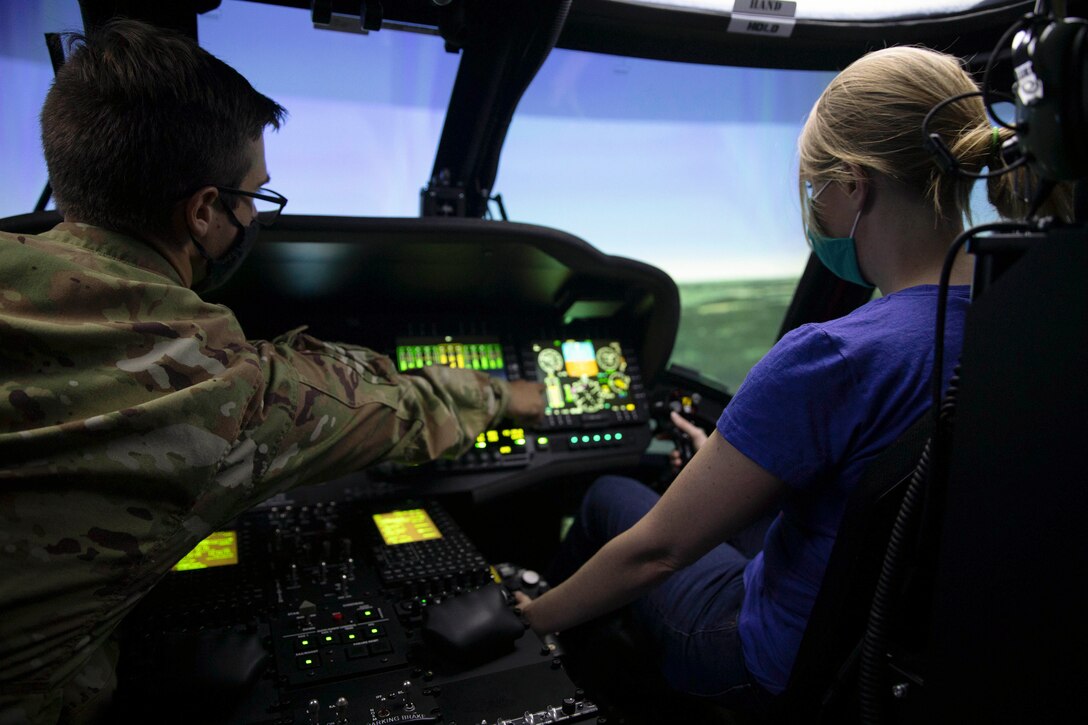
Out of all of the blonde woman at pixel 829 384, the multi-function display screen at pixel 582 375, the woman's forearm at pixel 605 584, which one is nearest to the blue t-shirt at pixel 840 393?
the blonde woman at pixel 829 384

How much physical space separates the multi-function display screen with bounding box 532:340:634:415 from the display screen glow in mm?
454

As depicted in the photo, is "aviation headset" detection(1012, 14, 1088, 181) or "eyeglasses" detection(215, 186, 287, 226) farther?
"eyeglasses" detection(215, 186, 287, 226)

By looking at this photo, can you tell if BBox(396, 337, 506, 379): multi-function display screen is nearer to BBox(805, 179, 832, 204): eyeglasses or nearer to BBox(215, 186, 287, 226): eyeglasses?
BBox(215, 186, 287, 226): eyeglasses

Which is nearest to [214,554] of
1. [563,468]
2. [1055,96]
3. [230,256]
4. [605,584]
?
[230,256]

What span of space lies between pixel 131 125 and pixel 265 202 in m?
0.22

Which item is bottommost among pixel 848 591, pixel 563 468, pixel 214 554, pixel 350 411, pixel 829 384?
pixel 563 468

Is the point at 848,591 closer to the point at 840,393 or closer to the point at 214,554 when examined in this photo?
the point at 840,393

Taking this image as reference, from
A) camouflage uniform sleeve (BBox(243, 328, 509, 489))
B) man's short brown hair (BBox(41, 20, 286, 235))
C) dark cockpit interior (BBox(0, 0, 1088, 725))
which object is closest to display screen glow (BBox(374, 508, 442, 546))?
dark cockpit interior (BBox(0, 0, 1088, 725))

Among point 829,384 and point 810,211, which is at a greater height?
point 810,211

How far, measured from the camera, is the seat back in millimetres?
791

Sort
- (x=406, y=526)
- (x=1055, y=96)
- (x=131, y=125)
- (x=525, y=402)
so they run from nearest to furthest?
(x=1055, y=96)
(x=131, y=125)
(x=406, y=526)
(x=525, y=402)

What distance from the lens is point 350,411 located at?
1148 millimetres

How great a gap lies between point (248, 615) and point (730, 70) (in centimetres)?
179

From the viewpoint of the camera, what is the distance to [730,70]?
6.67 feet
